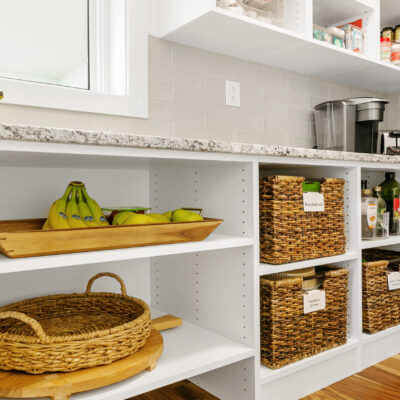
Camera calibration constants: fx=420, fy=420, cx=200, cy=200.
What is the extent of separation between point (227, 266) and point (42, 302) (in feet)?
1.97

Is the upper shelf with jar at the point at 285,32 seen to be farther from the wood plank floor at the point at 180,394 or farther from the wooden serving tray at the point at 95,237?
the wood plank floor at the point at 180,394

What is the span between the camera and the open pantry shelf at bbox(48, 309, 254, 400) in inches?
40.3

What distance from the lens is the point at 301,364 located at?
1409 millimetres

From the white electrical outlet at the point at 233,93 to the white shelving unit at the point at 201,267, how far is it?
0.40 metres

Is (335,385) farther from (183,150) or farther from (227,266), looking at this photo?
(183,150)

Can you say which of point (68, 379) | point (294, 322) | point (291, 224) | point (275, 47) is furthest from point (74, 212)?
point (275, 47)

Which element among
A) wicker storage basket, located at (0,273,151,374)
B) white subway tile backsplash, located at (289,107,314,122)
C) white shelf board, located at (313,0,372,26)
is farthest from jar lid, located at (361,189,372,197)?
wicker storage basket, located at (0,273,151,374)

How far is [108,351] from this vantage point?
3.43ft

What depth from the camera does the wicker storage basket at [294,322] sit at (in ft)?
4.44

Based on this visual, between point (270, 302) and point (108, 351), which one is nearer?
point (108, 351)

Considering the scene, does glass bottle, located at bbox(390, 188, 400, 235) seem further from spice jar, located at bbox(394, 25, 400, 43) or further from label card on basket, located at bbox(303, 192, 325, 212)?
spice jar, located at bbox(394, 25, 400, 43)

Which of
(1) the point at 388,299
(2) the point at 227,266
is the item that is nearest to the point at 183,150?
(2) the point at 227,266

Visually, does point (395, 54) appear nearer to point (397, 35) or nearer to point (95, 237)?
point (397, 35)

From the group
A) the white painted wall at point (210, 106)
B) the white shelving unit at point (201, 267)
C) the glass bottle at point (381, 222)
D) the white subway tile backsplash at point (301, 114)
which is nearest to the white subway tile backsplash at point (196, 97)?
the white painted wall at point (210, 106)
